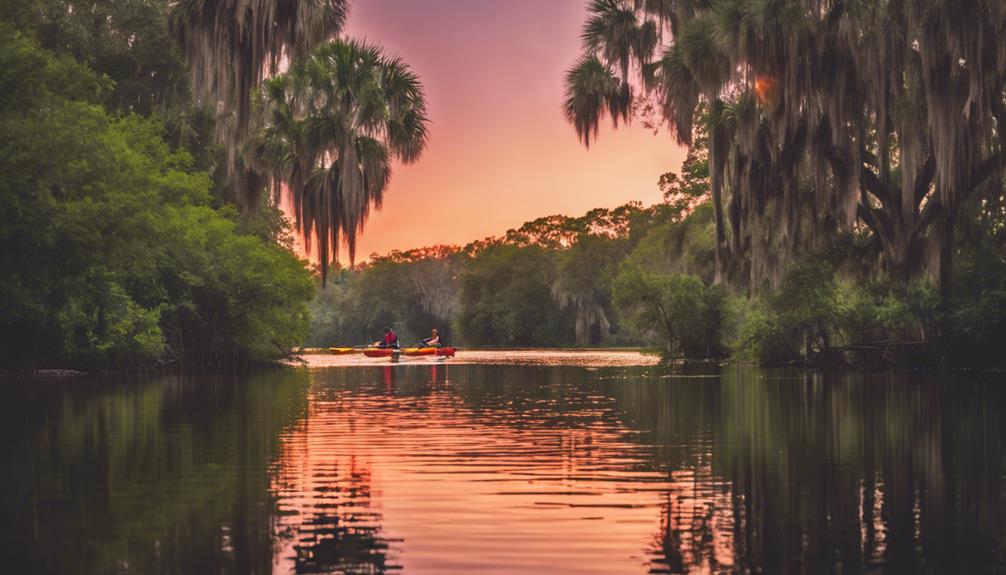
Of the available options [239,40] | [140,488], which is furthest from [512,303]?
[140,488]

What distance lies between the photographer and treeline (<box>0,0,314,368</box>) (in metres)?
26.0

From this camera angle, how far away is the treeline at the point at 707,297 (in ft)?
111

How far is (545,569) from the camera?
6180 mm

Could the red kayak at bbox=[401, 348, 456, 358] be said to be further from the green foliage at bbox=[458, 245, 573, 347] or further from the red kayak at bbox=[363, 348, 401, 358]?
the green foliage at bbox=[458, 245, 573, 347]

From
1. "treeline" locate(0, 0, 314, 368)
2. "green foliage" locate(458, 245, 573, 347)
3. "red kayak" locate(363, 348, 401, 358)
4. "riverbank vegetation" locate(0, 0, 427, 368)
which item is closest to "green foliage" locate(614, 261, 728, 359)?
"red kayak" locate(363, 348, 401, 358)

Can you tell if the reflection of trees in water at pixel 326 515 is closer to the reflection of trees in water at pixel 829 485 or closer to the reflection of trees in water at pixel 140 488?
the reflection of trees in water at pixel 140 488

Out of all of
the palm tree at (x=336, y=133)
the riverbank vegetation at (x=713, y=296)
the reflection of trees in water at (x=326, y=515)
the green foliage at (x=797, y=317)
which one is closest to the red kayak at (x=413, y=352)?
the riverbank vegetation at (x=713, y=296)

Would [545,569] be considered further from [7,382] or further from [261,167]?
[261,167]

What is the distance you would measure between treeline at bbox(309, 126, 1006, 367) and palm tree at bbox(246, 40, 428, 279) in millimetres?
12412

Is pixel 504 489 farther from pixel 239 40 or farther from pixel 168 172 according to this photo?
pixel 168 172

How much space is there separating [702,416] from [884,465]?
6.54 meters

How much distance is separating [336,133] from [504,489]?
3621 centimetres

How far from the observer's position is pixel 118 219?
27578mm

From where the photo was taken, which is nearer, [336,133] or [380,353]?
[336,133]
